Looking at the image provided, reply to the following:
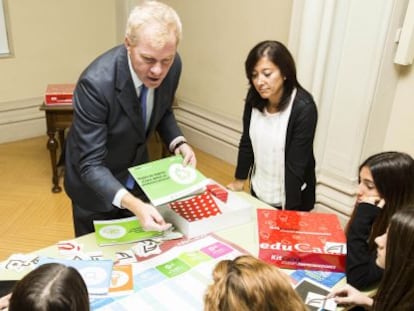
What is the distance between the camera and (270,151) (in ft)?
7.59

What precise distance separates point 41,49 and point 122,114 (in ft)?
10.5

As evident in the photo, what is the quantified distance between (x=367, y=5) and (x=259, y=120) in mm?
1183

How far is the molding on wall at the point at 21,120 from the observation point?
4.60 meters

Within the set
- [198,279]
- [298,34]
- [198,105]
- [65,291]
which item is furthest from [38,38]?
[65,291]

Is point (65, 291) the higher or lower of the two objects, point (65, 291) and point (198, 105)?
the higher

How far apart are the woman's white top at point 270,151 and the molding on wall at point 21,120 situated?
3.10m

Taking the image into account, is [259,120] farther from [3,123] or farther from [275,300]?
[3,123]

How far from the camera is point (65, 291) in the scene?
1.02 meters

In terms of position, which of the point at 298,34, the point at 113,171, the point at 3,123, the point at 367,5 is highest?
the point at 367,5

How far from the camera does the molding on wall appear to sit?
4.60m

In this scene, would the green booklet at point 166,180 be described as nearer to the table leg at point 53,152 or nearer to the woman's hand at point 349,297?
the woman's hand at point 349,297

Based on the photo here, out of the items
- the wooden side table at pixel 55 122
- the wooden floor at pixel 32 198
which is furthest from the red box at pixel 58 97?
the wooden floor at pixel 32 198

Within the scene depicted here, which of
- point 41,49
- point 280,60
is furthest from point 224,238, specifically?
point 41,49

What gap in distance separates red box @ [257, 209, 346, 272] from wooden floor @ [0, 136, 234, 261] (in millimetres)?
1768
